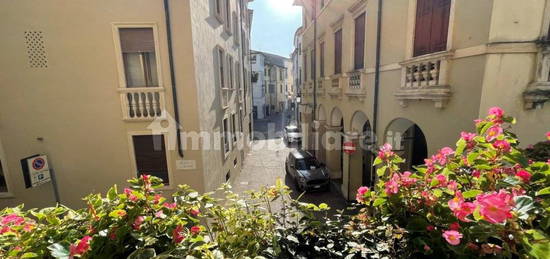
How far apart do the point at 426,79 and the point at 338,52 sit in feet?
18.2

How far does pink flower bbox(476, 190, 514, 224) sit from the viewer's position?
98 cm

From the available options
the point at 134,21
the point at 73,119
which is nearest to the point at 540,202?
the point at 134,21

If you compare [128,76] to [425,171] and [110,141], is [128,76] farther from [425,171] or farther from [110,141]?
[425,171]

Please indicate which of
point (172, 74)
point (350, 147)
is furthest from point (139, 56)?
point (350, 147)

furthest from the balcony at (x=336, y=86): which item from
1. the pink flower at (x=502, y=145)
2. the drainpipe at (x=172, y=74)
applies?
the pink flower at (x=502, y=145)

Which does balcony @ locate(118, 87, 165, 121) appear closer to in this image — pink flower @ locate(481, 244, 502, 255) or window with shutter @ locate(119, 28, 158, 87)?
window with shutter @ locate(119, 28, 158, 87)

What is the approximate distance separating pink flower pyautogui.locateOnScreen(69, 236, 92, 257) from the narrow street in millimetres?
4394

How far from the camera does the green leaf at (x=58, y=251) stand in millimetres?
1222

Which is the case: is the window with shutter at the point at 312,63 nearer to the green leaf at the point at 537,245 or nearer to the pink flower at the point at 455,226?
the pink flower at the point at 455,226

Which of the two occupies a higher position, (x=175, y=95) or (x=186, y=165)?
A: (x=175, y=95)

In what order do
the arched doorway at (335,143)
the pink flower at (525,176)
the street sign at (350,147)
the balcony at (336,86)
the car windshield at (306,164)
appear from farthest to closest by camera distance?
the arched doorway at (335,143)
the car windshield at (306,164)
the balcony at (336,86)
the street sign at (350,147)
the pink flower at (525,176)

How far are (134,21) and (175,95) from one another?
77.0 inches

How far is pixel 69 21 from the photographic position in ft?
17.3

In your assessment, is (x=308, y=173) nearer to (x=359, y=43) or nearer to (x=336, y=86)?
(x=336, y=86)
